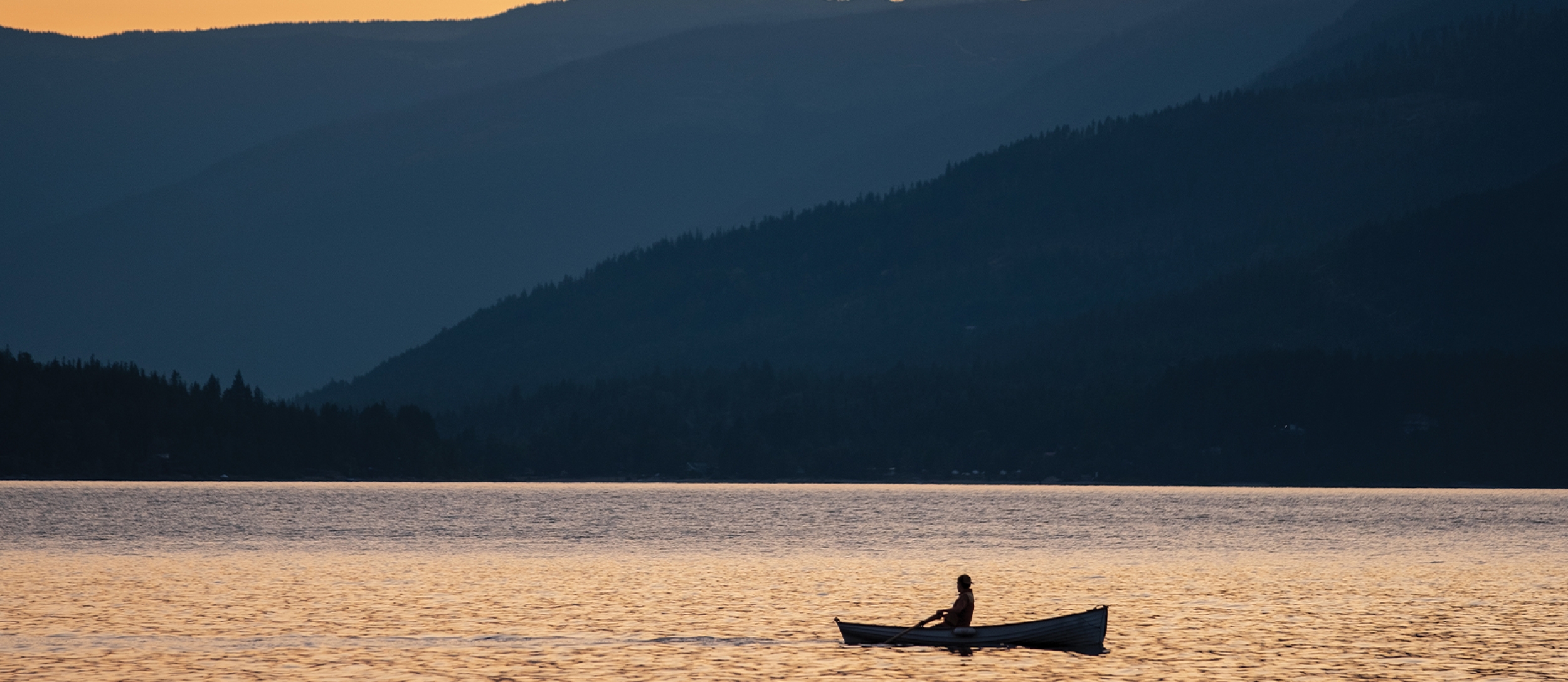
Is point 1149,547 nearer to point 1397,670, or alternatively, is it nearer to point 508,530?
point 508,530

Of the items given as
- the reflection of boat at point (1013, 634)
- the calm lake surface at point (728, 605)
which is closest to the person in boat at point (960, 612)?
the reflection of boat at point (1013, 634)

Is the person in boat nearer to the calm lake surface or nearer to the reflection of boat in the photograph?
the reflection of boat

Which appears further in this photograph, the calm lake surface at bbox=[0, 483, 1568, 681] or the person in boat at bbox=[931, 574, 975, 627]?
the person in boat at bbox=[931, 574, 975, 627]

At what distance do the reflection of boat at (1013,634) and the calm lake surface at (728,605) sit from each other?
66 cm

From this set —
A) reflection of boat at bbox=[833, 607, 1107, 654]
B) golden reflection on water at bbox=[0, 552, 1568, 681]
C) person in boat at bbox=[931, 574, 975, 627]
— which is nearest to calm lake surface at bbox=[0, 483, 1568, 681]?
golden reflection on water at bbox=[0, 552, 1568, 681]

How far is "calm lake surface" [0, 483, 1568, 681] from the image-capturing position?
70.4 meters

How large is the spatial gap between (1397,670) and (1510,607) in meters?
29.9

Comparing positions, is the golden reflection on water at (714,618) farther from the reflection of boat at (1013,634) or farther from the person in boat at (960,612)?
the person in boat at (960,612)

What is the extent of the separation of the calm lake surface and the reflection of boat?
664 mm

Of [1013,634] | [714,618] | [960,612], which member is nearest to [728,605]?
[714,618]

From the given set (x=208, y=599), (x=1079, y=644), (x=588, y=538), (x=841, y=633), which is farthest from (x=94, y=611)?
(x=588, y=538)

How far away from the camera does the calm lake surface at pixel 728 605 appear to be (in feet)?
231

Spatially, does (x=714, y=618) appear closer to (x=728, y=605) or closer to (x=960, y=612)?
(x=728, y=605)

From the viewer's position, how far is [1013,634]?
74188 mm
